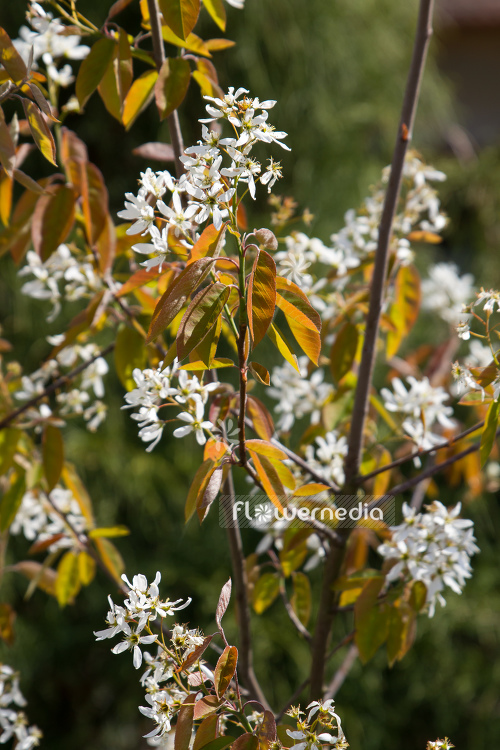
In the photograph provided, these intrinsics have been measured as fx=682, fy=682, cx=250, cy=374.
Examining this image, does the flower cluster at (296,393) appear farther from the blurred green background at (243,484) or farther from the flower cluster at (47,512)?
the blurred green background at (243,484)

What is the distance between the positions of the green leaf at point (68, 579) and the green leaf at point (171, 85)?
23.1 inches

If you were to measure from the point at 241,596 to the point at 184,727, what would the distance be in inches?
11.9

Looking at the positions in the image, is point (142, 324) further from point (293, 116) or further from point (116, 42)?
point (293, 116)

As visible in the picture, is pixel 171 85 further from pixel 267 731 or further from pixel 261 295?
pixel 267 731

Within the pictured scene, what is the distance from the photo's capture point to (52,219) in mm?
787

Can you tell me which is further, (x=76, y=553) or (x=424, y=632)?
(x=424, y=632)

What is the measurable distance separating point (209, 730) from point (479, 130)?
117 inches

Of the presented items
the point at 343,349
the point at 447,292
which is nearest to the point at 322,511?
the point at 343,349

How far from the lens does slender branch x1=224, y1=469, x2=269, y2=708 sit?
0.77m

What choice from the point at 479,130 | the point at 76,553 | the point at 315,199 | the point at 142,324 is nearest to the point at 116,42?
the point at 142,324

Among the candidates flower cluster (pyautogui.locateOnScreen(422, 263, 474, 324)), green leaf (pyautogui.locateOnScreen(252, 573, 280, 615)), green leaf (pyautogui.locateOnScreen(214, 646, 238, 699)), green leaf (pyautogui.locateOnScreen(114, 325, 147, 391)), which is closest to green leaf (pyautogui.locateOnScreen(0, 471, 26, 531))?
green leaf (pyautogui.locateOnScreen(114, 325, 147, 391))

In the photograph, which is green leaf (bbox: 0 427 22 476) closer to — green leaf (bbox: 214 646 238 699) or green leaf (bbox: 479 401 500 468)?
green leaf (bbox: 214 646 238 699)

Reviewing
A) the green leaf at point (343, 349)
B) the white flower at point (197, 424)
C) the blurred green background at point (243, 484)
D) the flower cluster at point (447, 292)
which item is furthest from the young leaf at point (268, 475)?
the blurred green background at point (243, 484)

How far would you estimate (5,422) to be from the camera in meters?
0.85
